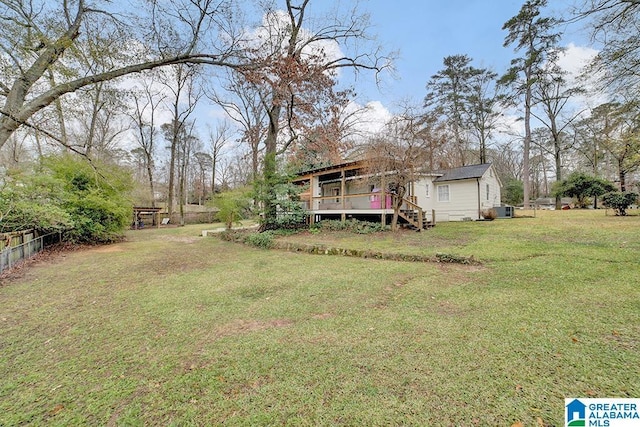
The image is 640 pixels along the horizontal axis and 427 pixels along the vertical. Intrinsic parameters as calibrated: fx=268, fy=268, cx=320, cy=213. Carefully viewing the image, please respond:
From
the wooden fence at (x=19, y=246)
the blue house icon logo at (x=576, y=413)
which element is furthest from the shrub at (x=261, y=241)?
the blue house icon logo at (x=576, y=413)

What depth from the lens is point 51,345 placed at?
3199 millimetres

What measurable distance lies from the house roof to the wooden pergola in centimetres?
2272

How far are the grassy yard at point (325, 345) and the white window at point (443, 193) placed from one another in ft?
36.7

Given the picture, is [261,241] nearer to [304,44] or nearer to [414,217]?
[414,217]

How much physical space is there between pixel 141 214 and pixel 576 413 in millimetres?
27242

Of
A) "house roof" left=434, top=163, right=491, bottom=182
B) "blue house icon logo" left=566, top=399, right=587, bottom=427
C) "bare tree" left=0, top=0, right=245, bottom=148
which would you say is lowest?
"blue house icon logo" left=566, top=399, right=587, bottom=427

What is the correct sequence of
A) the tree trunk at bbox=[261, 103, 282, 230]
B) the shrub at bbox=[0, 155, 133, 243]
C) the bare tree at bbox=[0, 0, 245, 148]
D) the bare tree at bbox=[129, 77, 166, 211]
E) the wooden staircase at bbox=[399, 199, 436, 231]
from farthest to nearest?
the bare tree at bbox=[129, 77, 166, 211]
the tree trunk at bbox=[261, 103, 282, 230]
the wooden staircase at bbox=[399, 199, 436, 231]
the shrub at bbox=[0, 155, 133, 243]
the bare tree at bbox=[0, 0, 245, 148]

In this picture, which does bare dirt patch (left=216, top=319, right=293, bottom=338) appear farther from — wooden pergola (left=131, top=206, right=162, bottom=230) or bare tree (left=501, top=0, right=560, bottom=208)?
bare tree (left=501, top=0, right=560, bottom=208)

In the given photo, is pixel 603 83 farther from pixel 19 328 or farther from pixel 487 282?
pixel 19 328

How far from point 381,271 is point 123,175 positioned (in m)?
12.6

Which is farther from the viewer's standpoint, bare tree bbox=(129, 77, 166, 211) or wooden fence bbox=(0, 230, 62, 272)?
bare tree bbox=(129, 77, 166, 211)

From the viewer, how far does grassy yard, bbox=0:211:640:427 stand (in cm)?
211

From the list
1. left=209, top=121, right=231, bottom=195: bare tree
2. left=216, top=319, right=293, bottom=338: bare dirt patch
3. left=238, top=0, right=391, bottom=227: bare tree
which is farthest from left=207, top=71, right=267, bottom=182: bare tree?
left=216, top=319, right=293, bottom=338: bare dirt patch

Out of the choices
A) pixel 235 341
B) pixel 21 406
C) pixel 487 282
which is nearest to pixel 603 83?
pixel 487 282
